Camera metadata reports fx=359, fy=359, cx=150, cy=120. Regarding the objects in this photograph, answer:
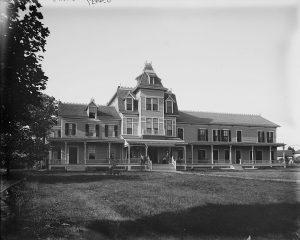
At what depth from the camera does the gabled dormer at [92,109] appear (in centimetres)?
4156

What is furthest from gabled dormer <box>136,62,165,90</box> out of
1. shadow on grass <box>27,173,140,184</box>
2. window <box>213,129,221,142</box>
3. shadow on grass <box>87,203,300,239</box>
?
shadow on grass <box>87,203,300,239</box>

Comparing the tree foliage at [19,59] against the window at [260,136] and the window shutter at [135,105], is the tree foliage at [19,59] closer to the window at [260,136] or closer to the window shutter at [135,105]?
the window shutter at [135,105]

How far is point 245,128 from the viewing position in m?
49.9

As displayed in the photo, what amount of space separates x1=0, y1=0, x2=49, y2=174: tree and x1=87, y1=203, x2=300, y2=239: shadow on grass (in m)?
3.78

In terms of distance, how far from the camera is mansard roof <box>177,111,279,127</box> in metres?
47.5

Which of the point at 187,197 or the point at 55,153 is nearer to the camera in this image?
the point at 187,197

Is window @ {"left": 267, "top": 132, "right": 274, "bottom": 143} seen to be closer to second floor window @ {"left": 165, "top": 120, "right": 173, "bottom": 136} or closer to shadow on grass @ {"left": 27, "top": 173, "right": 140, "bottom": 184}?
second floor window @ {"left": 165, "top": 120, "right": 173, "bottom": 136}

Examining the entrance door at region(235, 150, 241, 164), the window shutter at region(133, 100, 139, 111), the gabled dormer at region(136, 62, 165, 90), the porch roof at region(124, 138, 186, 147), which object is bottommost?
the entrance door at region(235, 150, 241, 164)

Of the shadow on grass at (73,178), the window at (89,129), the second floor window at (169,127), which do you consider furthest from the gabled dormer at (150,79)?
the shadow on grass at (73,178)

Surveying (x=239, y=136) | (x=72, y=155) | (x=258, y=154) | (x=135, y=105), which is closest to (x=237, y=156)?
(x=239, y=136)

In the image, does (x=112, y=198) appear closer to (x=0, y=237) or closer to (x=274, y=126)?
(x=0, y=237)

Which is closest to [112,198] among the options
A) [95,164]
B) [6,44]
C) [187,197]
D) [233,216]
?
[187,197]

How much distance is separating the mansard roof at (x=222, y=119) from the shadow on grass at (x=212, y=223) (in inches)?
1308

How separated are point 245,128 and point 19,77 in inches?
1725
